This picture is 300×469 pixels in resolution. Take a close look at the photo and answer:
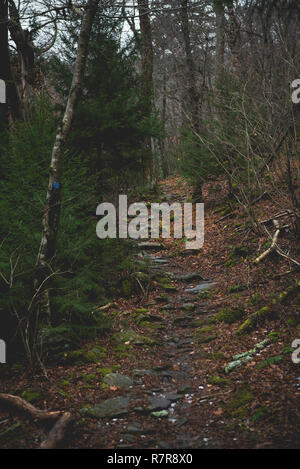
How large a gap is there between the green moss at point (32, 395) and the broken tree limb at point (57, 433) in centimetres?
72

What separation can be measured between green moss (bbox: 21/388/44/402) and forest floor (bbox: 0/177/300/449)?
3 centimetres

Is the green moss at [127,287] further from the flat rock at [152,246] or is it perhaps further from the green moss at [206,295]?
the flat rock at [152,246]

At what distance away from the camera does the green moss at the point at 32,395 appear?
177 inches

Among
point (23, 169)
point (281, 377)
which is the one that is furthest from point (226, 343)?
point (23, 169)

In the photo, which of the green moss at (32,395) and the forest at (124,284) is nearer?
the forest at (124,284)

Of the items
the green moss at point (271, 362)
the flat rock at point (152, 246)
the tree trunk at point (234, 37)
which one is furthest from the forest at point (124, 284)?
the tree trunk at point (234, 37)

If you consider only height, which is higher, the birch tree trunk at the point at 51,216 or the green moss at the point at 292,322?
the birch tree trunk at the point at 51,216

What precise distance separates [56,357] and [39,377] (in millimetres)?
520

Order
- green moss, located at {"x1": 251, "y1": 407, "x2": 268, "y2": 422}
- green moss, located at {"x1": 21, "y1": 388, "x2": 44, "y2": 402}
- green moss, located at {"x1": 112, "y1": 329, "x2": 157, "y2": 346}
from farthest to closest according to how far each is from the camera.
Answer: green moss, located at {"x1": 112, "y1": 329, "x2": 157, "y2": 346} < green moss, located at {"x1": 21, "y1": 388, "x2": 44, "y2": 402} < green moss, located at {"x1": 251, "y1": 407, "x2": 268, "y2": 422}

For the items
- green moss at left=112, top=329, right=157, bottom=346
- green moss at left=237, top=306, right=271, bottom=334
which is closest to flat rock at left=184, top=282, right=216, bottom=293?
green moss at left=112, top=329, right=157, bottom=346

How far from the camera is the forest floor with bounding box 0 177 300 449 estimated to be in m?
3.75

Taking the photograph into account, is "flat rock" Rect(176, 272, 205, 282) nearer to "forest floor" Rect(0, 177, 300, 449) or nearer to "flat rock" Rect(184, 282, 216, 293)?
"forest floor" Rect(0, 177, 300, 449)

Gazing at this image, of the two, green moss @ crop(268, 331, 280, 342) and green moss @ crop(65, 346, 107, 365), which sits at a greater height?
green moss @ crop(268, 331, 280, 342)
